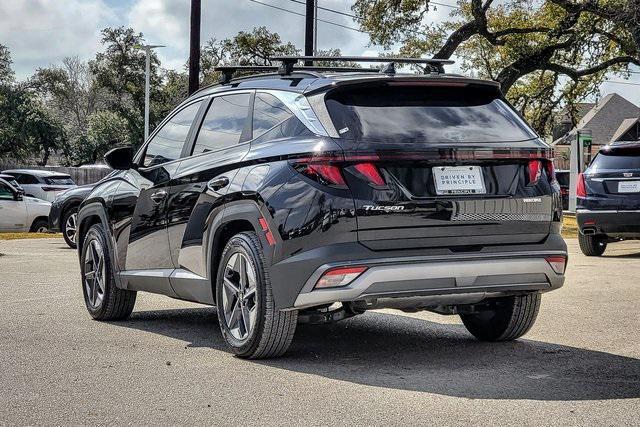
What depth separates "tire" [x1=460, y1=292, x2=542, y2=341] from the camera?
7.79 metres

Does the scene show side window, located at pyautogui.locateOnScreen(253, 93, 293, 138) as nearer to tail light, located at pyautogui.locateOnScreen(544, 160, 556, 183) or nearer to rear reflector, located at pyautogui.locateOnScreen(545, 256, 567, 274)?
tail light, located at pyautogui.locateOnScreen(544, 160, 556, 183)

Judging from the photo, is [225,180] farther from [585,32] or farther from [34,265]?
[585,32]

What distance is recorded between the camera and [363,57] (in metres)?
7.68

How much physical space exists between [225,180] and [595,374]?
8.70 feet

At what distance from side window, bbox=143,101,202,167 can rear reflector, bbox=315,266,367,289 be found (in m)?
2.34

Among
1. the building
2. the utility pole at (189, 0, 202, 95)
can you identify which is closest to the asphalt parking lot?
the utility pole at (189, 0, 202, 95)

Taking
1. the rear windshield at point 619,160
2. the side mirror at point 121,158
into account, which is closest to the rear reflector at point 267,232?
the side mirror at point 121,158

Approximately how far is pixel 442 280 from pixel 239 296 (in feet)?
4.55

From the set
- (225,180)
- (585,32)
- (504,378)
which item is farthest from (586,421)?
(585,32)

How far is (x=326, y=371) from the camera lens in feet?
22.6

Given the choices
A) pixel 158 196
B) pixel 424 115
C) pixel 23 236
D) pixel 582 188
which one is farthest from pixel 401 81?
pixel 23 236

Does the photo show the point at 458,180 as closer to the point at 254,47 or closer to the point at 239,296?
the point at 239,296

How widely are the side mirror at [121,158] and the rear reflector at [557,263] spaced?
3703mm

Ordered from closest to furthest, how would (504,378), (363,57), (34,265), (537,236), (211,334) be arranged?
(504,378) → (537,236) → (363,57) → (211,334) → (34,265)
